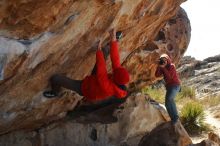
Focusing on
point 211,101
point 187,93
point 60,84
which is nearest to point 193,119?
Answer: point 211,101

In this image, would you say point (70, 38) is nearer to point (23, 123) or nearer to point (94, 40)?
point (94, 40)

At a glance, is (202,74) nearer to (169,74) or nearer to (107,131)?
(107,131)

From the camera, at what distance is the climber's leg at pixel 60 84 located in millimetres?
8830

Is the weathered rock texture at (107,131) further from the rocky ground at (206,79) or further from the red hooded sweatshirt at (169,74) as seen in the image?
the rocky ground at (206,79)

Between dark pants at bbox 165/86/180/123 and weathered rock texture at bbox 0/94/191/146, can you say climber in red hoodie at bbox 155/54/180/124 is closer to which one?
dark pants at bbox 165/86/180/123

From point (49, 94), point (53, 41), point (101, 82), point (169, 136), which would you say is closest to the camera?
A: point (53, 41)

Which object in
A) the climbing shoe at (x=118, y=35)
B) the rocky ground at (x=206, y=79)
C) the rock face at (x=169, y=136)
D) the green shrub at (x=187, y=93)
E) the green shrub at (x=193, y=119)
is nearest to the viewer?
the climbing shoe at (x=118, y=35)

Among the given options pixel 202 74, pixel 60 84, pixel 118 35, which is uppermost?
pixel 202 74

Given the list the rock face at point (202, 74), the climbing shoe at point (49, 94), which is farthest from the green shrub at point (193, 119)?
the climbing shoe at point (49, 94)

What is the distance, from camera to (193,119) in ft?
50.8

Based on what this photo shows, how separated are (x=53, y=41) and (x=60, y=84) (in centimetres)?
137

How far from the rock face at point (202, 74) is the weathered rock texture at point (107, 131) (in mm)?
9293

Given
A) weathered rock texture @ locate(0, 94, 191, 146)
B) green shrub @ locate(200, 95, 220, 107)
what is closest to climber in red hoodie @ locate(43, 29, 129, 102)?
weathered rock texture @ locate(0, 94, 191, 146)

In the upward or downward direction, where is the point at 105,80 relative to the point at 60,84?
downward
